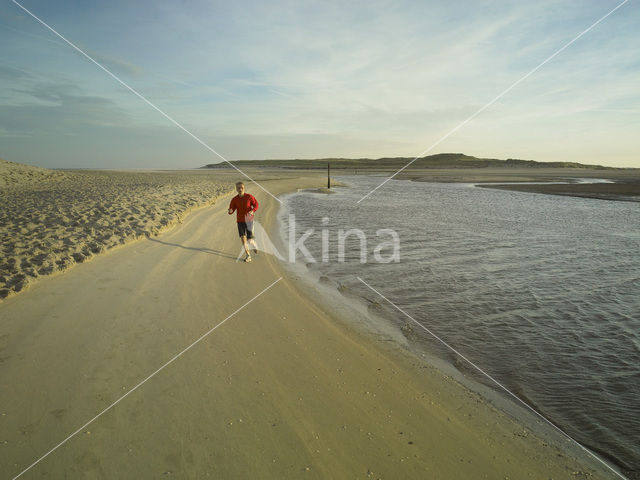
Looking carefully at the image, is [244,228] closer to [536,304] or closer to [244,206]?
[244,206]

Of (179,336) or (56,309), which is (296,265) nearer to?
(179,336)

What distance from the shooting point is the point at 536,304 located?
659cm

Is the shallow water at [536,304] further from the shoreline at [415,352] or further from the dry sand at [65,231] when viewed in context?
the dry sand at [65,231]

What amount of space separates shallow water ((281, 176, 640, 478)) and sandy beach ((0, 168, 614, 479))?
34.5 inches

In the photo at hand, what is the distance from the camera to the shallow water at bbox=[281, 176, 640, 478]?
155 inches

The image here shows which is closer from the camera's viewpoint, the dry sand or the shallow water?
the shallow water

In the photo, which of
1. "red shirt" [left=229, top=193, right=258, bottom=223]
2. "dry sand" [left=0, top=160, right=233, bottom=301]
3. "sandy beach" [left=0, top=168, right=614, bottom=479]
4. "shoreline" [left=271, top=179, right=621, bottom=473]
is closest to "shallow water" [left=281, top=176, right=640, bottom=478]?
"shoreline" [left=271, top=179, right=621, bottom=473]

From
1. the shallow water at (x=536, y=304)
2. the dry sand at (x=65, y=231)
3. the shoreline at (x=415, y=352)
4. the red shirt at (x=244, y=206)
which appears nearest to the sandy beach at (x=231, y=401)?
the shoreline at (x=415, y=352)

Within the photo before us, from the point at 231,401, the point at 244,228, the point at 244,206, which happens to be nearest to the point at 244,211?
the point at 244,206

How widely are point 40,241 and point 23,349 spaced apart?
17.6 feet

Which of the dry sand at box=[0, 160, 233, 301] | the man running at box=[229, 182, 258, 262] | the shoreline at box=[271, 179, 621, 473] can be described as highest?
the man running at box=[229, 182, 258, 262]

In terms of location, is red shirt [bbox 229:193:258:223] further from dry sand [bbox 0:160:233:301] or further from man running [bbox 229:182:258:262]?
dry sand [bbox 0:160:233:301]

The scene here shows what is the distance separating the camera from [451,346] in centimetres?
512

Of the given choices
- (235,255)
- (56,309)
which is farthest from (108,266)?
(235,255)
